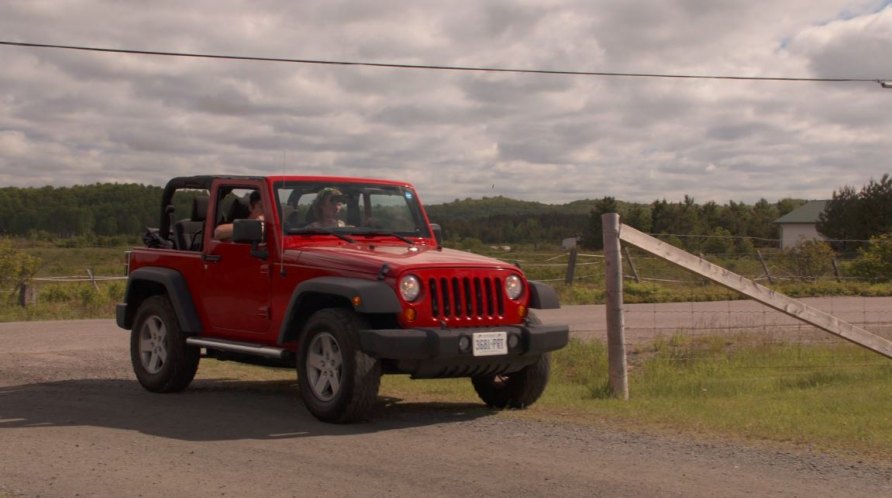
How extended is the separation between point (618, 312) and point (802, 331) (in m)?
7.97

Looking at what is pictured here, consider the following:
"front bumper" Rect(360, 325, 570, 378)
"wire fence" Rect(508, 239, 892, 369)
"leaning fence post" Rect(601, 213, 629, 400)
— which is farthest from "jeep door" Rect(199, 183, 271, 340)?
"wire fence" Rect(508, 239, 892, 369)

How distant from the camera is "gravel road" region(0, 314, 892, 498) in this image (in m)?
5.54

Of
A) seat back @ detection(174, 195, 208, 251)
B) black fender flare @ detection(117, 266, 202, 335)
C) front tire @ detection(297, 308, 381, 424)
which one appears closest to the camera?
front tire @ detection(297, 308, 381, 424)

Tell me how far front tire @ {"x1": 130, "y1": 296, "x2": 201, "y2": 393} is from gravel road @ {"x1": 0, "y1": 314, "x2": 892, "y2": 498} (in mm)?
398

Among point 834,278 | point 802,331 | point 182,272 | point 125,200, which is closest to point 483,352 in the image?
point 182,272

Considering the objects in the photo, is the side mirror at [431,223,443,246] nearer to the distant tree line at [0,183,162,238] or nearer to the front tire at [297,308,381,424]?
the front tire at [297,308,381,424]

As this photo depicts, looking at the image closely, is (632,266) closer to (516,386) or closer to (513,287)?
(516,386)

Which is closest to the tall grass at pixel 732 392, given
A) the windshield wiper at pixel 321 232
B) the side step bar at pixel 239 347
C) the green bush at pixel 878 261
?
the side step bar at pixel 239 347

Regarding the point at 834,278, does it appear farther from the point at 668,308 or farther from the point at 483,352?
the point at 483,352

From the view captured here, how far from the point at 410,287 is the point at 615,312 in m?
2.49

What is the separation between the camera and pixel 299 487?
18.3 ft

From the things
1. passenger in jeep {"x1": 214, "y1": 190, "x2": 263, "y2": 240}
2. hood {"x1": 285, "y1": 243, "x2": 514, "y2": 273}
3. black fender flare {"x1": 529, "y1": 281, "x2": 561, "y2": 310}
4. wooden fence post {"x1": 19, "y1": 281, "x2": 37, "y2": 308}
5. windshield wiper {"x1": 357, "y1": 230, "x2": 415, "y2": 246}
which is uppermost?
passenger in jeep {"x1": 214, "y1": 190, "x2": 263, "y2": 240}

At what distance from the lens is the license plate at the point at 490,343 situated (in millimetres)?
7422

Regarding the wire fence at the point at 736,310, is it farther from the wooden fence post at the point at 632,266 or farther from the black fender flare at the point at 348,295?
the black fender flare at the point at 348,295
